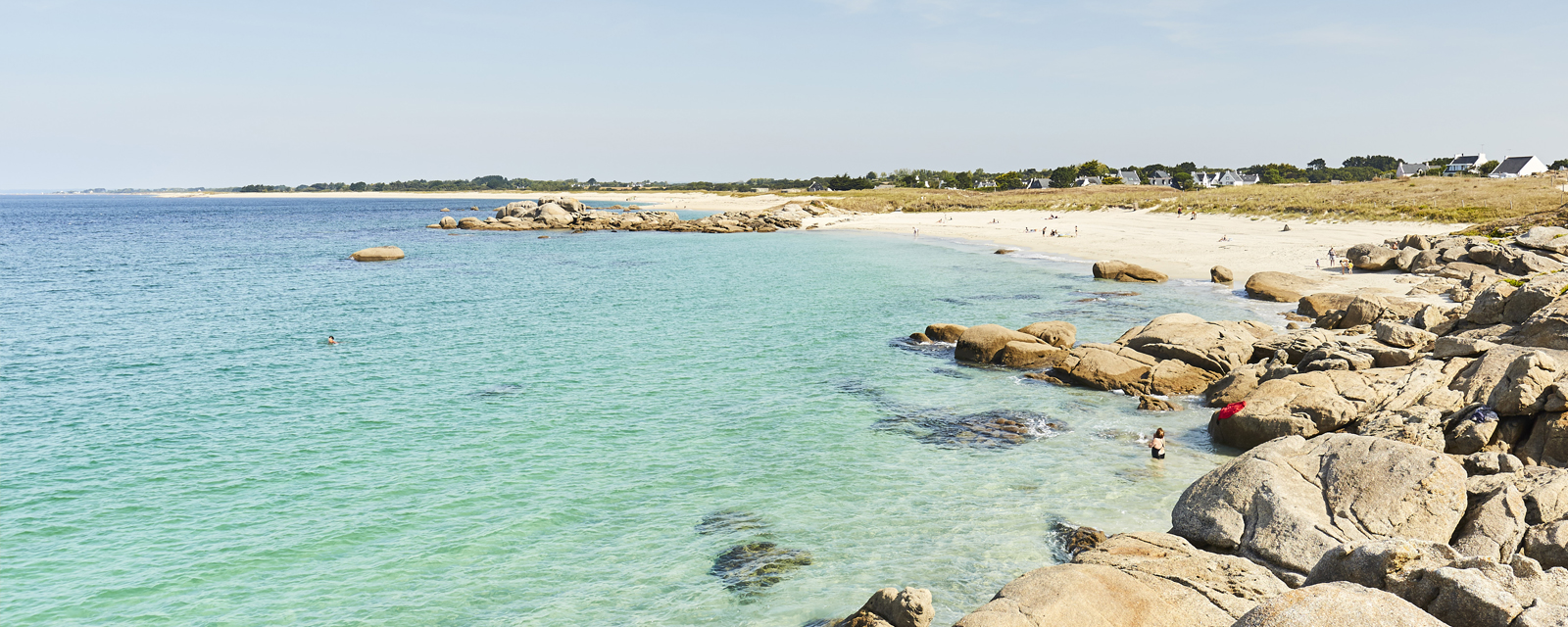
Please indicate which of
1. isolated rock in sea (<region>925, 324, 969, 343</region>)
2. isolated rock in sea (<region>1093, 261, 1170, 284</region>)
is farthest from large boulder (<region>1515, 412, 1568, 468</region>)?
isolated rock in sea (<region>1093, 261, 1170, 284</region>)

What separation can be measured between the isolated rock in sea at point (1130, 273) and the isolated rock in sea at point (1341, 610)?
4084cm

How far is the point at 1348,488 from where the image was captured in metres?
11.7

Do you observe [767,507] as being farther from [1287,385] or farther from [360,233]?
[360,233]

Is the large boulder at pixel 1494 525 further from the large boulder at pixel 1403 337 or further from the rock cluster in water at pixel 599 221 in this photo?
the rock cluster in water at pixel 599 221

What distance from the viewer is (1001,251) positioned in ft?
207

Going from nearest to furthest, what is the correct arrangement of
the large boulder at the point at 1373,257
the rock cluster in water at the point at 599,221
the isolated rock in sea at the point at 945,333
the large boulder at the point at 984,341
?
1. the large boulder at the point at 984,341
2. the isolated rock in sea at the point at 945,333
3. the large boulder at the point at 1373,257
4. the rock cluster in water at the point at 599,221

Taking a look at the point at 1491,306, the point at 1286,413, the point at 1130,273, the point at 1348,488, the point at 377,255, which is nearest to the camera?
the point at 1348,488

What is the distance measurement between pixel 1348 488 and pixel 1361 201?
2937 inches

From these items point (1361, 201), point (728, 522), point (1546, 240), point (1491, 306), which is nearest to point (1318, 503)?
point (728, 522)

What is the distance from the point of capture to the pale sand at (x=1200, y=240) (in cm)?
4559

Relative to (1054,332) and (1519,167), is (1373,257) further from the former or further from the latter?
(1519,167)

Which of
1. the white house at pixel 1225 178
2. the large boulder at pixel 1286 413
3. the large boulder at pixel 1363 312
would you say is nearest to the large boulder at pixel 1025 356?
the large boulder at pixel 1286 413

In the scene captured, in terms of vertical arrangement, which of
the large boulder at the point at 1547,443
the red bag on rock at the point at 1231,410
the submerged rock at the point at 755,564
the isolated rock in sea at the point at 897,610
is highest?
the large boulder at the point at 1547,443

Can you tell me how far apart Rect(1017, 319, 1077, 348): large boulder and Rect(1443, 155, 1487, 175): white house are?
138 metres
